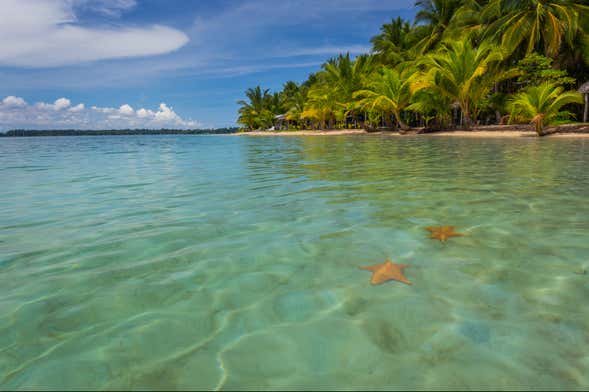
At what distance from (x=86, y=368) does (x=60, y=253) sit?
1.81m

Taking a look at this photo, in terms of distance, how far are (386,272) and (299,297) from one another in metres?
0.65

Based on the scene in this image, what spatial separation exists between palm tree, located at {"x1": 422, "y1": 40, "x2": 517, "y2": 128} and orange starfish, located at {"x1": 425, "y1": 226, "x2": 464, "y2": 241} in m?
19.7

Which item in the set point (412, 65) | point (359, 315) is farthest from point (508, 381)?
point (412, 65)

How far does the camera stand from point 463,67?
19828 mm

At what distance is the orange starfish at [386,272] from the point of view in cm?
222

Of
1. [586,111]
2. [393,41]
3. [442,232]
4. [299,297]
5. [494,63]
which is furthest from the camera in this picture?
[393,41]

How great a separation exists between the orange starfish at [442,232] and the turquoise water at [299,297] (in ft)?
0.38

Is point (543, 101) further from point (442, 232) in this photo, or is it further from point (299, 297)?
point (299, 297)

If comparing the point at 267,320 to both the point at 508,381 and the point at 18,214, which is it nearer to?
the point at 508,381

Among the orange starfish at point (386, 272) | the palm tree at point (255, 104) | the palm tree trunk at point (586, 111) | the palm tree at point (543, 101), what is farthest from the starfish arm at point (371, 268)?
the palm tree at point (255, 104)

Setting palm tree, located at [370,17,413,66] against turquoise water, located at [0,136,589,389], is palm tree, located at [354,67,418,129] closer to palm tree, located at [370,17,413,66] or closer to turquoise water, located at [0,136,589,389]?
palm tree, located at [370,17,413,66]

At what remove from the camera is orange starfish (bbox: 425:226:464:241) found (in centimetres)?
294

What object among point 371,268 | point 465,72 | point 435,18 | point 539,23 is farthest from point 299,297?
point 435,18

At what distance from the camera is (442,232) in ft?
9.87
